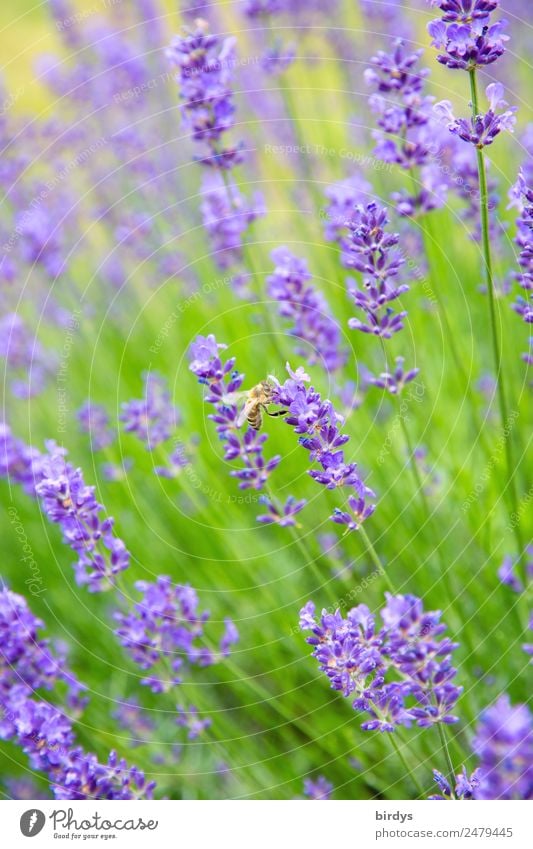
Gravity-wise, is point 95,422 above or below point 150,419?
above

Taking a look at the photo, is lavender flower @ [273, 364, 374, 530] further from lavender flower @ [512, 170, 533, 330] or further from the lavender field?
lavender flower @ [512, 170, 533, 330]

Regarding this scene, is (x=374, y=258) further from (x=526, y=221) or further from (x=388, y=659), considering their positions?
(x=388, y=659)

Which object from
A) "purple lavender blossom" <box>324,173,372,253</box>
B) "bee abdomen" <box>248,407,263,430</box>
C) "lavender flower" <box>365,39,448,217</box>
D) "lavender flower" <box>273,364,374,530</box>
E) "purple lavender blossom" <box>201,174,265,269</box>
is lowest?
"lavender flower" <box>273,364,374,530</box>

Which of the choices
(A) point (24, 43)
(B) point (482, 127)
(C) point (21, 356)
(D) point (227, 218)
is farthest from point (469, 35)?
(A) point (24, 43)

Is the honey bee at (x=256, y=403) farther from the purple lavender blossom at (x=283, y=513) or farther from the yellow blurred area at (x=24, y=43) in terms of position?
the yellow blurred area at (x=24, y=43)
